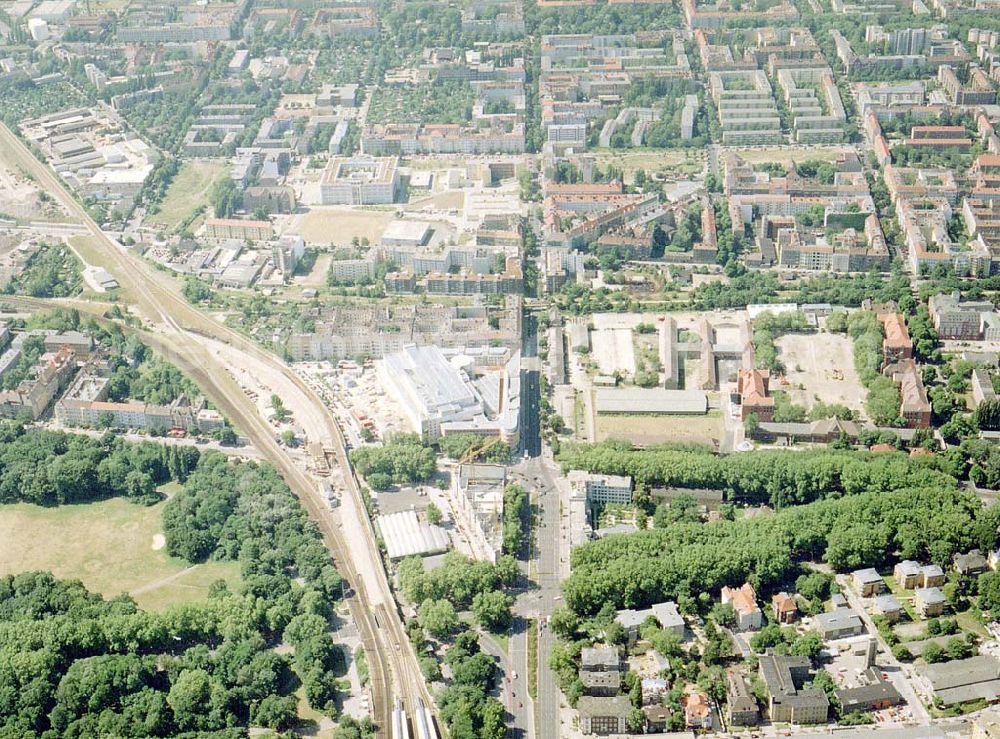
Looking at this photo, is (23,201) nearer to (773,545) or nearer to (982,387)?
(773,545)

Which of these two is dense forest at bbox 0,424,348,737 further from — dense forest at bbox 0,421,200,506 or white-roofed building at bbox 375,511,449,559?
white-roofed building at bbox 375,511,449,559

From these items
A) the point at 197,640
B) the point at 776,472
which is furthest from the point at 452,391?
the point at 197,640

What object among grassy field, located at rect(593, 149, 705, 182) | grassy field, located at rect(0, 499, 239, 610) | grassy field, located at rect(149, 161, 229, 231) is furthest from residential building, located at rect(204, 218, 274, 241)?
grassy field, located at rect(0, 499, 239, 610)

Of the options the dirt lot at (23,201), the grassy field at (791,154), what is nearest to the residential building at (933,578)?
the grassy field at (791,154)

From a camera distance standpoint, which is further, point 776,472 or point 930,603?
point 776,472

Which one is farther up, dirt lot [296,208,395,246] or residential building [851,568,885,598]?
residential building [851,568,885,598]

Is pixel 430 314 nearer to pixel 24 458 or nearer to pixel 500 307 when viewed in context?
pixel 500 307
